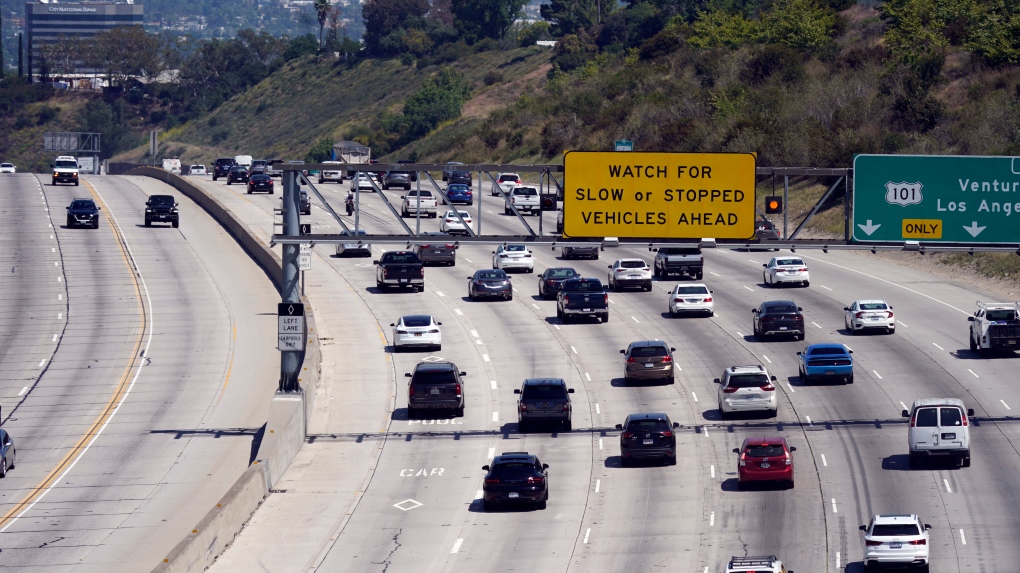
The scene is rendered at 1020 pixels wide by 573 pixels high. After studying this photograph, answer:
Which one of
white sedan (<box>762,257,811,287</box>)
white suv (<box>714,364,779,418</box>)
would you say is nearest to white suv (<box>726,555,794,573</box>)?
white suv (<box>714,364,779,418</box>)

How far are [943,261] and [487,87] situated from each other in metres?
122

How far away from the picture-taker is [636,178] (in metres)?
39.5

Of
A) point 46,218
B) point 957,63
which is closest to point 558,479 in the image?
point 46,218

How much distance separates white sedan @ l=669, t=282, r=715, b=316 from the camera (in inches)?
2371

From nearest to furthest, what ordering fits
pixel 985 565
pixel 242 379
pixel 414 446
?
pixel 985 565
pixel 414 446
pixel 242 379

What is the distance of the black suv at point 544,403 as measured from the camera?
142ft

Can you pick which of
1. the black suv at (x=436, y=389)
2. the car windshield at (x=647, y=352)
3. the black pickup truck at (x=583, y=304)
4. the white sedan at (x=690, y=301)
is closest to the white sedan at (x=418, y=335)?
the black pickup truck at (x=583, y=304)

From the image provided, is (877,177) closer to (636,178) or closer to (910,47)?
(636,178)

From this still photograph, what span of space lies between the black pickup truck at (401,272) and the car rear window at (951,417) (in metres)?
34.5

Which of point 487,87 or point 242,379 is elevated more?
point 487,87

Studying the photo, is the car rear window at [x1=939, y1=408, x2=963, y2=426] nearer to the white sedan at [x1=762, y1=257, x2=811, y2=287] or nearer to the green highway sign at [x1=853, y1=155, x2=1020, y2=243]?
the green highway sign at [x1=853, y1=155, x2=1020, y2=243]

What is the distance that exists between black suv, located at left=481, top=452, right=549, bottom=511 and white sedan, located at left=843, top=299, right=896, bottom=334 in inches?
983

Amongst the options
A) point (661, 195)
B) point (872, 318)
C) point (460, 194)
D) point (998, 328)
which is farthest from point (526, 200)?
point (661, 195)

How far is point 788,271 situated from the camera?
67812mm
